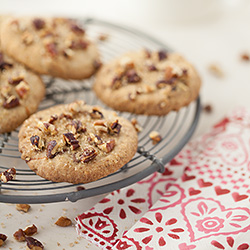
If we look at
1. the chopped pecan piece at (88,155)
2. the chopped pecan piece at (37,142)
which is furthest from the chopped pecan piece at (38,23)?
the chopped pecan piece at (88,155)

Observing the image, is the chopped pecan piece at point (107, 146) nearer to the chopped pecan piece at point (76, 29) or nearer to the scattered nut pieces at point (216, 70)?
the chopped pecan piece at point (76, 29)

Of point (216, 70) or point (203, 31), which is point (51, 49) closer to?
point (216, 70)

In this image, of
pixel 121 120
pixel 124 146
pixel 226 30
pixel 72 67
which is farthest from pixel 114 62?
pixel 226 30

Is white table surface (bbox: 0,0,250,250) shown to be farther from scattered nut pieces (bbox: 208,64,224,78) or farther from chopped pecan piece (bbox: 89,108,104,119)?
chopped pecan piece (bbox: 89,108,104,119)

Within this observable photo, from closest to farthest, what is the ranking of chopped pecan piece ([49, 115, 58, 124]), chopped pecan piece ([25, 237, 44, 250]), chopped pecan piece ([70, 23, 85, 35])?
chopped pecan piece ([25, 237, 44, 250]) → chopped pecan piece ([49, 115, 58, 124]) → chopped pecan piece ([70, 23, 85, 35])

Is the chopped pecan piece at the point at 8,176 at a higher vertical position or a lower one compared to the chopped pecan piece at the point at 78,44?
lower

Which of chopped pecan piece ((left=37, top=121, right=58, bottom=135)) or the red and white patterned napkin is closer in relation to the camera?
the red and white patterned napkin

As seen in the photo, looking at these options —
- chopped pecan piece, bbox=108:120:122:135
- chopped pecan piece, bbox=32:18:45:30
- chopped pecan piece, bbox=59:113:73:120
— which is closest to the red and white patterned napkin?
chopped pecan piece, bbox=108:120:122:135
